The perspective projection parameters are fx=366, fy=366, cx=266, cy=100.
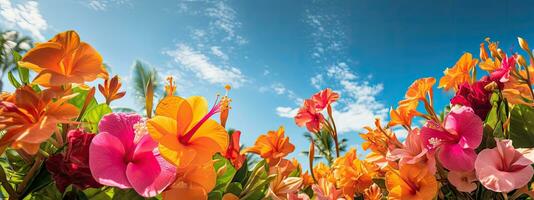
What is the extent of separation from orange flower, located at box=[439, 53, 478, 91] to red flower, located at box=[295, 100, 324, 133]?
61 cm

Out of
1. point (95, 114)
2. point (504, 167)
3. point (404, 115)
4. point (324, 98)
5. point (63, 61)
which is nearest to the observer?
point (63, 61)

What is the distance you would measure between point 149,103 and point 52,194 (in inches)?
8.3

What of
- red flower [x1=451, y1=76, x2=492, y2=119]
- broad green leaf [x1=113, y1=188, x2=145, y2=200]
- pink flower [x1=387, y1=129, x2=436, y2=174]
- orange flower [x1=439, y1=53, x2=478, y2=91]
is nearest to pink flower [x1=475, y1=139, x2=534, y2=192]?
pink flower [x1=387, y1=129, x2=436, y2=174]

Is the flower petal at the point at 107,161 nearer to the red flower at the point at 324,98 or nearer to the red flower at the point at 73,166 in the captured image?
the red flower at the point at 73,166

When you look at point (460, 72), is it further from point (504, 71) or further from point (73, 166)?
point (73, 166)

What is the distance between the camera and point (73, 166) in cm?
53

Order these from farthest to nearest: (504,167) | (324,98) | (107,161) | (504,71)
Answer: (324,98) < (504,71) < (504,167) < (107,161)

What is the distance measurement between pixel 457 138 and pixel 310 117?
0.95 metres

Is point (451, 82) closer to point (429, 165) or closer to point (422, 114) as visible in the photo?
point (422, 114)

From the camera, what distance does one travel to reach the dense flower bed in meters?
0.53

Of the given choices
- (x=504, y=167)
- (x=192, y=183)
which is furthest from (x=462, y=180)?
(x=192, y=183)

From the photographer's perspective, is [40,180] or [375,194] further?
[375,194]

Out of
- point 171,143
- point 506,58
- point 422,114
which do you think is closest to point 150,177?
point 171,143

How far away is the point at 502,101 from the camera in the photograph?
1053mm
